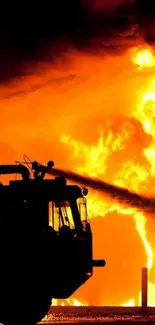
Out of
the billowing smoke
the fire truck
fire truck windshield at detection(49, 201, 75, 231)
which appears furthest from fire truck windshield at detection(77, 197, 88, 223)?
the billowing smoke

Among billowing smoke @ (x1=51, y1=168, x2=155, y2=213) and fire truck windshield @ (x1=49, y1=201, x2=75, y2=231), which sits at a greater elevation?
billowing smoke @ (x1=51, y1=168, x2=155, y2=213)

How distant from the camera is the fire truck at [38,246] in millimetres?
32406

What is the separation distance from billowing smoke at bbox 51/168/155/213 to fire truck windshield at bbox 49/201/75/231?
863 centimetres

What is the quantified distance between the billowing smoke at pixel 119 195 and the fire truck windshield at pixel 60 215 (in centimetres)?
863

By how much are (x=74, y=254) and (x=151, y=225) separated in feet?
184

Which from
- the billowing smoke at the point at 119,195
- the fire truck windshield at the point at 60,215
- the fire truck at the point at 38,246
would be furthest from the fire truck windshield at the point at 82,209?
the billowing smoke at the point at 119,195

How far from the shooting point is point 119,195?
46750 mm

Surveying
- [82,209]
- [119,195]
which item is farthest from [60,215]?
[119,195]

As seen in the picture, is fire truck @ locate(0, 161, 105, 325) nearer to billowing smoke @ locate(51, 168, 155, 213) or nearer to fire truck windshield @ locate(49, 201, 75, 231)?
fire truck windshield @ locate(49, 201, 75, 231)

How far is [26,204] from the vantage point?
32.7 metres

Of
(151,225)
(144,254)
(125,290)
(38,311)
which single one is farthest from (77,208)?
(125,290)

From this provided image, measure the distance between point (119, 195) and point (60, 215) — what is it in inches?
518

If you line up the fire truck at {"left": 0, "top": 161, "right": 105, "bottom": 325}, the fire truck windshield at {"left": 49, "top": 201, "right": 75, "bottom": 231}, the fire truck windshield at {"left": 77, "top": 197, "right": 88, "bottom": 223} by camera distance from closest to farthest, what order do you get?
the fire truck at {"left": 0, "top": 161, "right": 105, "bottom": 325} < the fire truck windshield at {"left": 49, "top": 201, "right": 75, "bottom": 231} < the fire truck windshield at {"left": 77, "top": 197, "right": 88, "bottom": 223}

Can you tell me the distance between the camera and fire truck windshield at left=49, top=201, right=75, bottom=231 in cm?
3350
